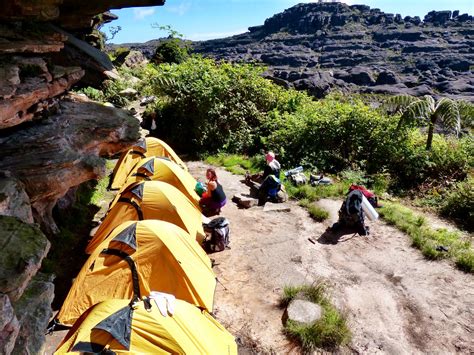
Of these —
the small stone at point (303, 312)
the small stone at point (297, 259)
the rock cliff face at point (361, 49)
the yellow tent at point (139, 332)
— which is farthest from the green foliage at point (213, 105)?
the rock cliff face at point (361, 49)

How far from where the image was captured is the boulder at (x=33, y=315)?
467 centimetres

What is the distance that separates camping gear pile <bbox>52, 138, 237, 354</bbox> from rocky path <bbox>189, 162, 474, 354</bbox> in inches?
31.5

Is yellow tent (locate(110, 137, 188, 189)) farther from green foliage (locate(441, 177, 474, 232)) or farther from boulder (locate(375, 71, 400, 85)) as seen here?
boulder (locate(375, 71, 400, 85))

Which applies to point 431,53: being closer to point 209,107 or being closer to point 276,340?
point 209,107

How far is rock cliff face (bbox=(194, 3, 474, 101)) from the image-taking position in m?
89.1

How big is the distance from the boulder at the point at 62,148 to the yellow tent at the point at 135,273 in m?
2.03

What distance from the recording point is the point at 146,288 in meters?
7.58

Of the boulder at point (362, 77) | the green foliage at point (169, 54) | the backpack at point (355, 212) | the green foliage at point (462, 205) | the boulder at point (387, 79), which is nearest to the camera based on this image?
the backpack at point (355, 212)

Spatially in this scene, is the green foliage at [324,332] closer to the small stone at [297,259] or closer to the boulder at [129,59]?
the small stone at [297,259]

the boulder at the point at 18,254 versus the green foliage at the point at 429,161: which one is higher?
the boulder at the point at 18,254

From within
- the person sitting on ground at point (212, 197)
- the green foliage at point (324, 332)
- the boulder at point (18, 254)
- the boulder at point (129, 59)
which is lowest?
the green foliage at point (324, 332)

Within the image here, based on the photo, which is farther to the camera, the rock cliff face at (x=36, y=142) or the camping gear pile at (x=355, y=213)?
the camping gear pile at (x=355, y=213)

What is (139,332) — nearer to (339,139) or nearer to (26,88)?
(26,88)

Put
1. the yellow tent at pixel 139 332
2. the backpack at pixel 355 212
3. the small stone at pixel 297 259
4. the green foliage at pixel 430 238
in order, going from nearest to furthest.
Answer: the yellow tent at pixel 139 332 → the green foliage at pixel 430 238 → the small stone at pixel 297 259 → the backpack at pixel 355 212
